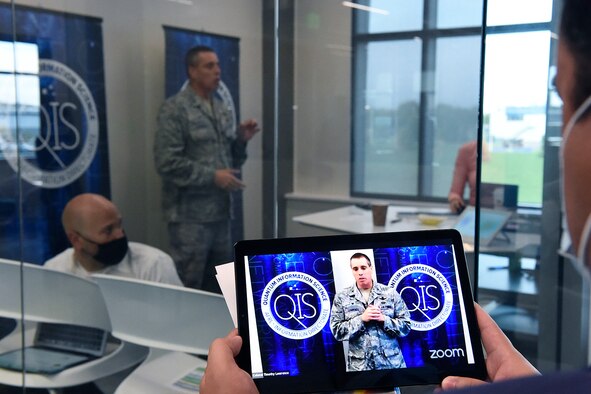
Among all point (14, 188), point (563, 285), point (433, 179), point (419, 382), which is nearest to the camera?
point (419, 382)

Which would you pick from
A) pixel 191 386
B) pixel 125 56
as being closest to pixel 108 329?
pixel 191 386

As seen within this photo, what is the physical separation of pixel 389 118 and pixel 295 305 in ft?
5.24

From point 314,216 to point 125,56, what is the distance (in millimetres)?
974

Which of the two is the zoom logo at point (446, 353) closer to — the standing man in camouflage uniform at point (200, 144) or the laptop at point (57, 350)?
the standing man in camouflage uniform at point (200, 144)

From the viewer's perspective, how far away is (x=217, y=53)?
266 centimetres

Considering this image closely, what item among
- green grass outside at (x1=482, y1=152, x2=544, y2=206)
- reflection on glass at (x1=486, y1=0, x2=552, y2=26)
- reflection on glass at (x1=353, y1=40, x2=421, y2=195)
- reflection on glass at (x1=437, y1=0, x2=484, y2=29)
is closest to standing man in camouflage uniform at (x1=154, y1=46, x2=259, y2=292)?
reflection on glass at (x1=353, y1=40, x2=421, y2=195)

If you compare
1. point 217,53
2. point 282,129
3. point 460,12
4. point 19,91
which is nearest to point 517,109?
point 460,12

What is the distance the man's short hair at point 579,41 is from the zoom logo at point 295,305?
569mm

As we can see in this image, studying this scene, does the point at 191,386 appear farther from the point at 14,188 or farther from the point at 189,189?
the point at 14,188

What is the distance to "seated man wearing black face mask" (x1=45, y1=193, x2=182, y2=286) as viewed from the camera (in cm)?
263

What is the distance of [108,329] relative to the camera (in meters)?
2.65

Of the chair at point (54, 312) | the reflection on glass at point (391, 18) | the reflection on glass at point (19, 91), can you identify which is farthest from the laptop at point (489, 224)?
the reflection on glass at point (19, 91)

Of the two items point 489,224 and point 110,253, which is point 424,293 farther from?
point 110,253

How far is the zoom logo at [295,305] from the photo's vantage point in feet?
3.25
